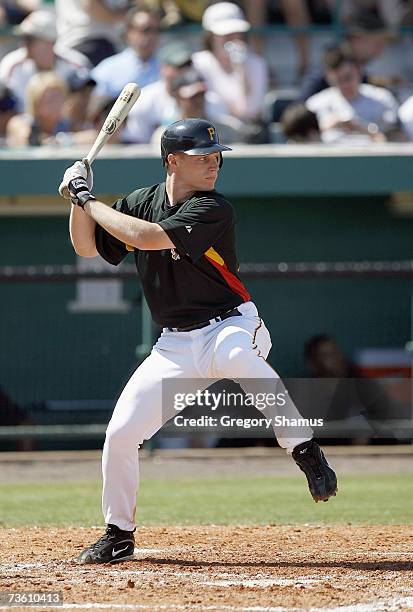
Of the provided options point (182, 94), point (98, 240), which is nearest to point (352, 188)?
point (182, 94)

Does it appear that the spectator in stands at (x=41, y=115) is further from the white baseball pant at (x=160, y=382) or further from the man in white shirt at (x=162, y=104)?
the white baseball pant at (x=160, y=382)

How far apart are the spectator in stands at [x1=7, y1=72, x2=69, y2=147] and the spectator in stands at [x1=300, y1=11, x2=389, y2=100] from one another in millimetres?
2359

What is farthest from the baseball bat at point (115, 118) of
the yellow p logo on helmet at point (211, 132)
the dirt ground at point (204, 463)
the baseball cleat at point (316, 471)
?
the dirt ground at point (204, 463)

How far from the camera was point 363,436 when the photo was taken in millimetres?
10305

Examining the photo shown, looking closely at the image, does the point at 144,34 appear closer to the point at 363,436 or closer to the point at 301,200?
the point at 301,200

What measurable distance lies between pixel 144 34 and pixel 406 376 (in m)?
4.13

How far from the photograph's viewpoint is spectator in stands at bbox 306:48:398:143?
11062 millimetres

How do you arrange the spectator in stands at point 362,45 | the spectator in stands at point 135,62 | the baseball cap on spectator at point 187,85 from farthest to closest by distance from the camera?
the spectator in stands at point 362,45, the spectator in stands at point 135,62, the baseball cap on spectator at point 187,85

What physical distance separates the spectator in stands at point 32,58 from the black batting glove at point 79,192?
6.50 metres

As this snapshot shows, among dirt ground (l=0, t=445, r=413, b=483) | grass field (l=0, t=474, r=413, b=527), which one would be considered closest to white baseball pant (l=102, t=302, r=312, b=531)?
grass field (l=0, t=474, r=413, b=527)

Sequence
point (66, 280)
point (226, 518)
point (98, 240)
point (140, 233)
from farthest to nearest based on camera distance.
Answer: point (66, 280)
point (226, 518)
point (98, 240)
point (140, 233)

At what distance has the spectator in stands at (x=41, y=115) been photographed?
35.6ft

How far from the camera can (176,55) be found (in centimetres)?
1088

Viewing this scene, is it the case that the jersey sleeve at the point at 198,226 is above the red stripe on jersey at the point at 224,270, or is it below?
above
